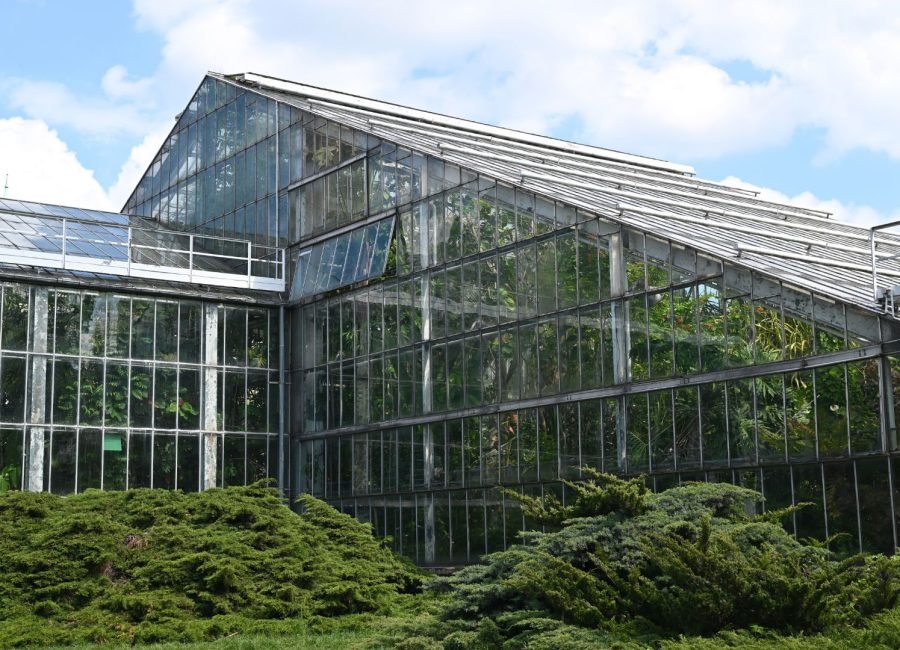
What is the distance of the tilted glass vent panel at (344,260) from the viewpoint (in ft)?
116

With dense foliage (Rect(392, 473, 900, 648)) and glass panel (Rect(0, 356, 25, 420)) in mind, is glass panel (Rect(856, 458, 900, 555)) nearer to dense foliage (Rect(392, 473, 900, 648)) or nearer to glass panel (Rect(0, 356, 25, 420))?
dense foliage (Rect(392, 473, 900, 648))

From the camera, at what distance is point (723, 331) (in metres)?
26.0

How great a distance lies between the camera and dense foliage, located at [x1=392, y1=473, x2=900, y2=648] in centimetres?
1458

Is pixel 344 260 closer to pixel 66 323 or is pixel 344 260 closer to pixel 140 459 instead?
pixel 66 323

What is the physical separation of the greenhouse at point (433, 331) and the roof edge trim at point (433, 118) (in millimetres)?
137

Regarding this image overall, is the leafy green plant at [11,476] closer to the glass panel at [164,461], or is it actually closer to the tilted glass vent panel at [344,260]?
the glass panel at [164,461]

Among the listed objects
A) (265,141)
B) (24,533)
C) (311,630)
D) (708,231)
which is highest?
(265,141)

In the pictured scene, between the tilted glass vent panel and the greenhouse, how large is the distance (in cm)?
9

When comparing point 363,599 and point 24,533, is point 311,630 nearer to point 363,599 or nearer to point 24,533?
point 363,599

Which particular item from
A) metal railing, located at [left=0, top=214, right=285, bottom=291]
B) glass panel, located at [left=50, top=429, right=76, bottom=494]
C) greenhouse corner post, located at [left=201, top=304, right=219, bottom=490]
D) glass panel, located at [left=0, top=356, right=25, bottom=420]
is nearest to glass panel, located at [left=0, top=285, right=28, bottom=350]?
glass panel, located at [left=0, top=356, right=25, bottom=420]

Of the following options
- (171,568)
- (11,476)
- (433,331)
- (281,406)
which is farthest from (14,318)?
(171,568)

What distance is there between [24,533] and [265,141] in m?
18.5

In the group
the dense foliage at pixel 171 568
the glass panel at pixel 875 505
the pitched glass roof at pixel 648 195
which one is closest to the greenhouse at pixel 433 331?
the glass panel at pixel 875 505

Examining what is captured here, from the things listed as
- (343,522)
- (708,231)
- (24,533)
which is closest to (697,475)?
(708,231)
